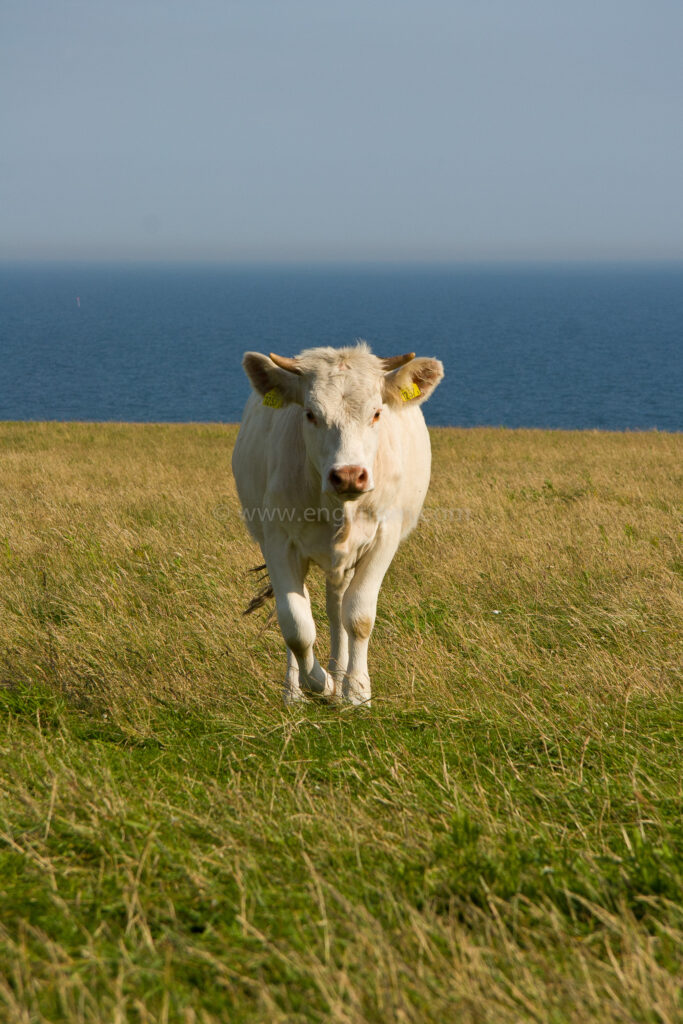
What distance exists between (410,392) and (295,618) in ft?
5.70

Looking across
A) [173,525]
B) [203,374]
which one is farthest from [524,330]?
[173,525]

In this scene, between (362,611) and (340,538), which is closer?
(340,538)

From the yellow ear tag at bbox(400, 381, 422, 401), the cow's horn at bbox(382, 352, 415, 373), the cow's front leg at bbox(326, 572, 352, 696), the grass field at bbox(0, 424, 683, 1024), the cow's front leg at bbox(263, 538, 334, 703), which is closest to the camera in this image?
the grass field at bbox(0, 424, 683, 1024)

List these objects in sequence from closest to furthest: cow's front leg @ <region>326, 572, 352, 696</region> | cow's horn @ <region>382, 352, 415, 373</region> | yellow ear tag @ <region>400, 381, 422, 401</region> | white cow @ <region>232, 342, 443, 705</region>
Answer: white cow @ <region>232, 342, 443, 705</region>
cow's horn @ <region>382, 352, 415, 373</region>
yellow ear tag @ <region>400, 381, 422, 401</region>
cow's front leg @ <region>326, 572, 352, 696</region>

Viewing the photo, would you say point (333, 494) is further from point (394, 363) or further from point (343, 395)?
point (394, 363)

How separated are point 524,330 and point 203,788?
490 ft

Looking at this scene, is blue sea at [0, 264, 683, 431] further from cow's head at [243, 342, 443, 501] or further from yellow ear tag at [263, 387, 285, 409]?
yellow ear tag at [263, 387, 285, 409]

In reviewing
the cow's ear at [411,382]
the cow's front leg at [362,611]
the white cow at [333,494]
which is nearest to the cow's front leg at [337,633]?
the white cow at [333,494]

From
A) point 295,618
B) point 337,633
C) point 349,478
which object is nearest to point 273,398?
point 349,478

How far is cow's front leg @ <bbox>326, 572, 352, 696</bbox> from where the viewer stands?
21.7 ft

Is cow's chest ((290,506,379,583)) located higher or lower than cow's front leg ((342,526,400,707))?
higher

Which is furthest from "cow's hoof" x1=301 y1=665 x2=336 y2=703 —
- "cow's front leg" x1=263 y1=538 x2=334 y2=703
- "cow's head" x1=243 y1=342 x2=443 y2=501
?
"cow's head" x1=243 y1=342 x2=443 y2=501

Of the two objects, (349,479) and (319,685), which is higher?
(349,479)

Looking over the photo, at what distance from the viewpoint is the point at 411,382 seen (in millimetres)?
6406
